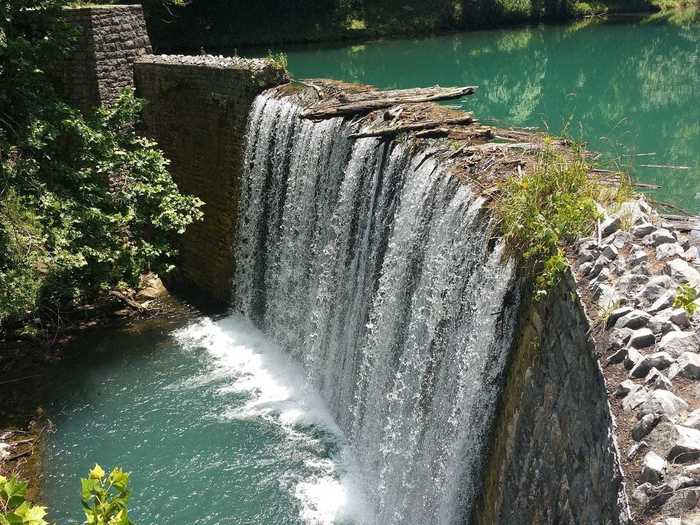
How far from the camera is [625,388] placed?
334 cm

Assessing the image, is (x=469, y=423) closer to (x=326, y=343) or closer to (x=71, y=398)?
(x=326, y=343)

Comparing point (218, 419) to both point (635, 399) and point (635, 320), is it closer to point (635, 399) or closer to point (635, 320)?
point (635, 320)

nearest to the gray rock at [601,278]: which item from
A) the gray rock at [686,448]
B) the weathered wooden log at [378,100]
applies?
the gray rock at [686,448]

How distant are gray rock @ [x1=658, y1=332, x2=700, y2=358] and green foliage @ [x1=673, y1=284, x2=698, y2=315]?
0.51 ft

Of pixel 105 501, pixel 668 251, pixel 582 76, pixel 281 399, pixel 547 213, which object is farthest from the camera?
pixel 582 76

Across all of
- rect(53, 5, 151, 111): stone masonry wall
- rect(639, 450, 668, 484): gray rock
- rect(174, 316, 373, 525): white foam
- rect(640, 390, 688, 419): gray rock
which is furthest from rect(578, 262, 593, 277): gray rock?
rect(53, 5, 151, 111): stone masonry wall

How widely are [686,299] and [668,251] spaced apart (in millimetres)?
610

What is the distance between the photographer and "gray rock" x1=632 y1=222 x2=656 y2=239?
14.4 feet

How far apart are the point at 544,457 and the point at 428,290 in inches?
83.0

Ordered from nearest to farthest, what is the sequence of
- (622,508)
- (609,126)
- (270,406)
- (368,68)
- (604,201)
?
(622,508) → (604,201) → (270,406) → (609,126) → (368,68)

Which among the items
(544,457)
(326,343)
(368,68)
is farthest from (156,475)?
(368,68)

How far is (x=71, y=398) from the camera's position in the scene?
8438 mm

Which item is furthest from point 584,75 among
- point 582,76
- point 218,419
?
point 218,419

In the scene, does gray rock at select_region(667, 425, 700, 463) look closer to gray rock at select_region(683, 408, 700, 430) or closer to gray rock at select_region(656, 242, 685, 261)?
gray rock at select_region(683, 408, 700, 430)
